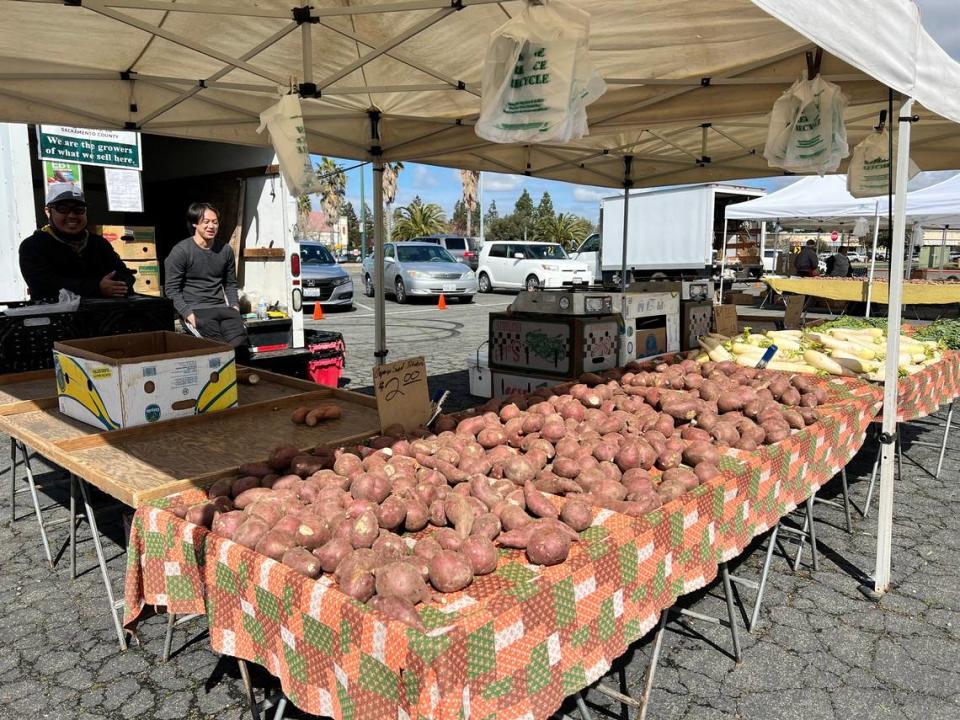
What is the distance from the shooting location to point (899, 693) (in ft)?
8.20

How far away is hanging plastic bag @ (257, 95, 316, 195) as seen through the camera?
3098mm

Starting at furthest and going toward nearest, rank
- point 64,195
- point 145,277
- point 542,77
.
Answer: point 145,277
point 64,195
point 542,77

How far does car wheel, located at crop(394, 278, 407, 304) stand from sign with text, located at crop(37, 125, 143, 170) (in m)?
12.0

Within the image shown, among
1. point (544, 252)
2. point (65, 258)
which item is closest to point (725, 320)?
point (65, 258)

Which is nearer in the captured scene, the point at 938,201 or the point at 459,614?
the point at 459,614

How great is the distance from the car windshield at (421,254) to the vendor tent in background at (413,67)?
44.1 feet

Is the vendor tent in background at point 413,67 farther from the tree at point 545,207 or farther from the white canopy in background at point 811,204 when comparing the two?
the tree at point 545,207

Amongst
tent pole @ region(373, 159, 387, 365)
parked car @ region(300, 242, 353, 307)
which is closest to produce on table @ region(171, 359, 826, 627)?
tent pole @ region(373, 159, 387, 365)

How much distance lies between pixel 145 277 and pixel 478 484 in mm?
5982

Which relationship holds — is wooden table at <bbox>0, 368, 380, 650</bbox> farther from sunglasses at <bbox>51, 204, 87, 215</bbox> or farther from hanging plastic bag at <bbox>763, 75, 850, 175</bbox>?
hanging plastic bag at <bbox>763, 75, 850, 175</bbox>

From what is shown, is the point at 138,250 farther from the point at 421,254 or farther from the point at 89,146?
the point at 421,254

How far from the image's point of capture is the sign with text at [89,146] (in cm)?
572

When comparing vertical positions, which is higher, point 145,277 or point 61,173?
point 61,173

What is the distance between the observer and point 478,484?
2.13m
